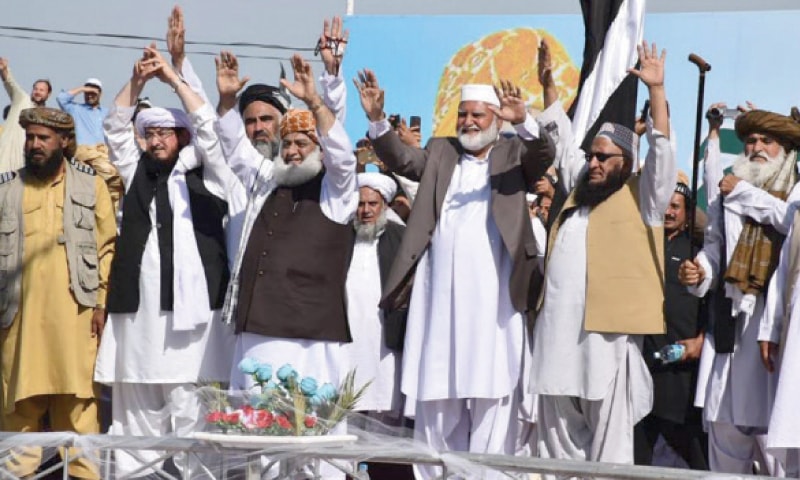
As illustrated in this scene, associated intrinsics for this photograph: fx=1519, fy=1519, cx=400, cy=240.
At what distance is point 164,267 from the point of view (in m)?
8.04

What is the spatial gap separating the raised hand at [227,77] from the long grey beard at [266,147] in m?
0.59

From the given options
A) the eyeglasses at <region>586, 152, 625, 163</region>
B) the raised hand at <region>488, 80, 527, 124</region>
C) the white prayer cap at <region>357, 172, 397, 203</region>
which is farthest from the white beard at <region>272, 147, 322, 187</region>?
the eyeglasses at <region>586, 152, 625, 163</region>

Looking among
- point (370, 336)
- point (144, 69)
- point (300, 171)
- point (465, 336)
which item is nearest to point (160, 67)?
point (144, 69)

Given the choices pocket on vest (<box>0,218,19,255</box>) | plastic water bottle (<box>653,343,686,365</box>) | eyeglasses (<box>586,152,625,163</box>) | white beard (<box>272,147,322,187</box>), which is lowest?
plastic water bottle (<box>653,343,686,365</box>)

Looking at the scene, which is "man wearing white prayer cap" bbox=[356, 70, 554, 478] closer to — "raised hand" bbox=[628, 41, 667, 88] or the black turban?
"raised hand" bbox=[628, 41, 667, 88]

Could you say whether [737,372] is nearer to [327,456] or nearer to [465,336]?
[465,336]

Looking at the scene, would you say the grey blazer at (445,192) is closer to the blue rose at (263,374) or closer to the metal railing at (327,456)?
the blue rose at (263,374)

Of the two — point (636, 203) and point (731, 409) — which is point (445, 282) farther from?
point (731, 409)

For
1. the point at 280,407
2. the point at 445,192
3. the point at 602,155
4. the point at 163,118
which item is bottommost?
the point at 280,407

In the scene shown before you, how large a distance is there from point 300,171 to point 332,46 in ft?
2.13

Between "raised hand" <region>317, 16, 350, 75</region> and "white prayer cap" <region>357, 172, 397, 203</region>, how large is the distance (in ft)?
3.65

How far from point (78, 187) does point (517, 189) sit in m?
2.41

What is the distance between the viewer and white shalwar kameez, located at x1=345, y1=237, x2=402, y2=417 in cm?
845

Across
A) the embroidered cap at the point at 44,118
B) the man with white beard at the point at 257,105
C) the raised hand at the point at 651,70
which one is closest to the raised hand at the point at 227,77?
the man with white beard at the point at 257,105
